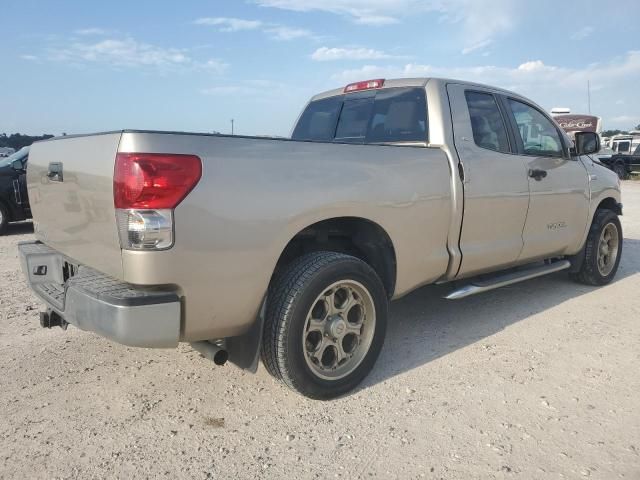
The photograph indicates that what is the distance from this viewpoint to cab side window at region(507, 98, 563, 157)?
461 cm

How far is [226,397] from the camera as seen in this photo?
3.12m

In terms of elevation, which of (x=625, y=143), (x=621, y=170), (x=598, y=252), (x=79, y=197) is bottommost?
(x=598, y=252)

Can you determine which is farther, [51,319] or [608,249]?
[608,249]

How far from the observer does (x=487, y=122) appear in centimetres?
425

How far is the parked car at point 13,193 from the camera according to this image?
9.51 m

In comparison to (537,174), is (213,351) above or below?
below

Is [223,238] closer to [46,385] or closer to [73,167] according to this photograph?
[73,167]

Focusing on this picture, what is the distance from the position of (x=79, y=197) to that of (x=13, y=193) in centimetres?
800

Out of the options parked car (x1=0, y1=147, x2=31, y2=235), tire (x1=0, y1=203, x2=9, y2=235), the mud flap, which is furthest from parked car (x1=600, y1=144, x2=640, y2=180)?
the mud flap

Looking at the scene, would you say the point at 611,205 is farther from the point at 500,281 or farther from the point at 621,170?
the point at 621,170

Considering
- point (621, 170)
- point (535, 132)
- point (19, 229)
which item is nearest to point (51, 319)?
point (535, 132)

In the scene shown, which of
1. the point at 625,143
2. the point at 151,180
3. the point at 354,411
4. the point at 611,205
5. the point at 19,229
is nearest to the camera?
the point at 151,180

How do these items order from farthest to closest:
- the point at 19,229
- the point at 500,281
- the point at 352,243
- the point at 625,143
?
the point at 625,143, the point at 19,229, the point at 500,281, the point at 352,243

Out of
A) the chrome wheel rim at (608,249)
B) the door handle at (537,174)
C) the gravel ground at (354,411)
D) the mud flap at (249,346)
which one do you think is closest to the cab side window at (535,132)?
the door handle at (537,174)
